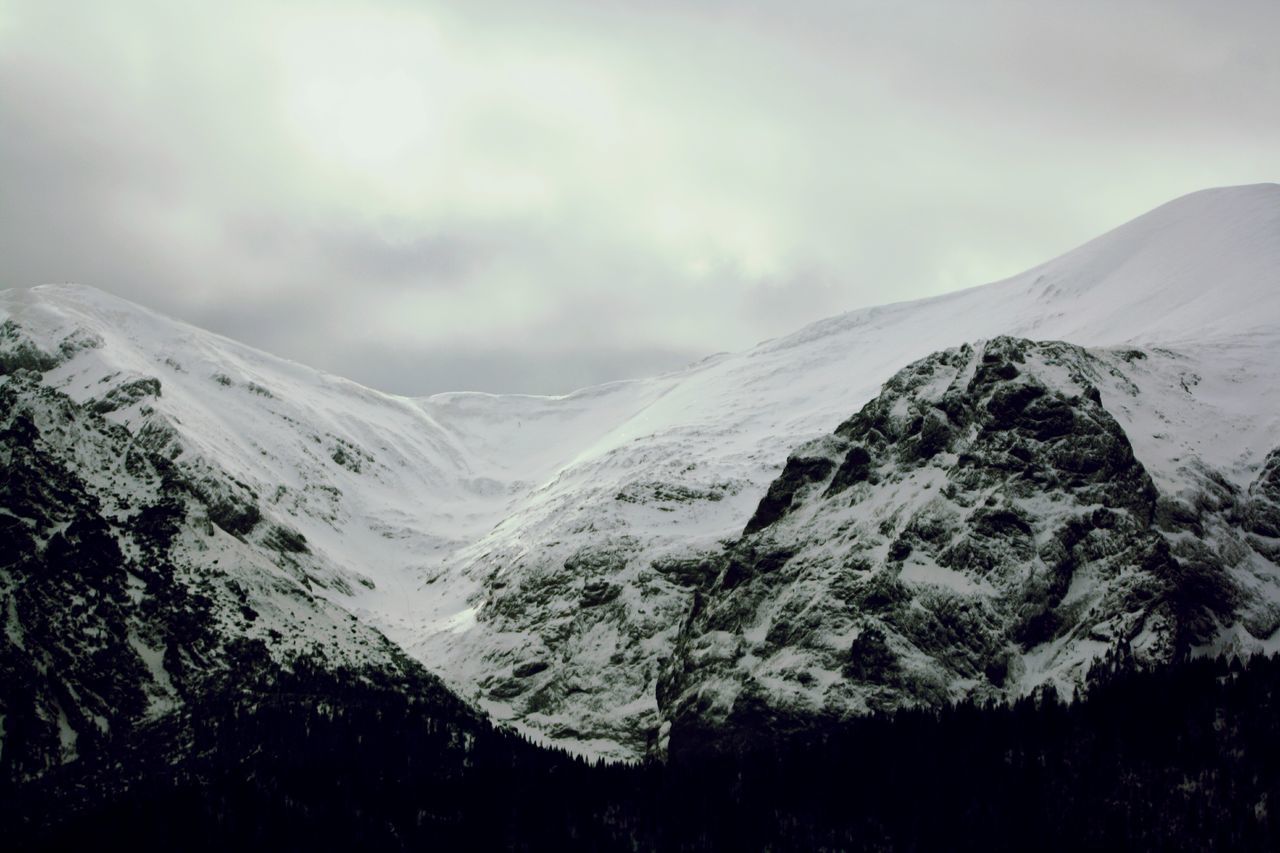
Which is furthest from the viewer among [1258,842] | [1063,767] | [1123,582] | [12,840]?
[1123,582]

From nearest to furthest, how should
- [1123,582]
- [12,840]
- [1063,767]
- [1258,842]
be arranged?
[1258,842], [1063,767], [12,840], [1123,582]

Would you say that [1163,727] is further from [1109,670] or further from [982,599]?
[982,599]

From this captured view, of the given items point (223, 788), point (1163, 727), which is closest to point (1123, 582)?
point (1163, 727)

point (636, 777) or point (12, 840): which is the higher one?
point (12, 840)

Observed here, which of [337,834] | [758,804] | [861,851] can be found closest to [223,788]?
[337,834]

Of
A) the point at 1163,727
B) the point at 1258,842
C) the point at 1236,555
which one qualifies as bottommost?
the point at 1258,842

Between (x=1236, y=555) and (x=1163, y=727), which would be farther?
(x=1236, y=555)
